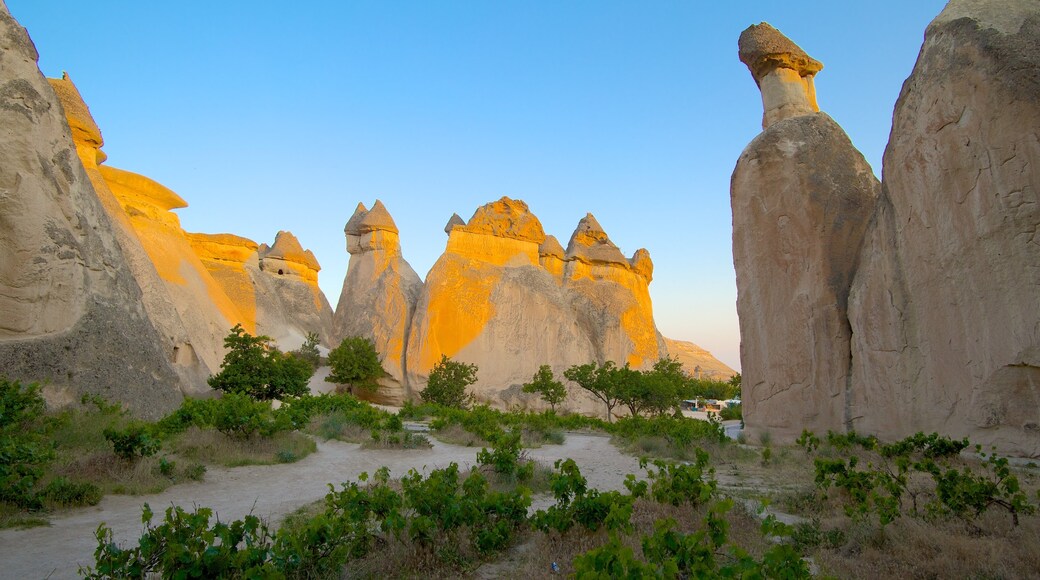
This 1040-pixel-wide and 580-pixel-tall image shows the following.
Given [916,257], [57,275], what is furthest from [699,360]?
[57,275]

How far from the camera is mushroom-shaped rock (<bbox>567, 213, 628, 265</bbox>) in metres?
35.4

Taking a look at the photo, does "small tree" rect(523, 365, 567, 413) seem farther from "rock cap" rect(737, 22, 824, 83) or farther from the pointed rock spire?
"rock cap" rect(737, 22, 824, 83)

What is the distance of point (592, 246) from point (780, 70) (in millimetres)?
22300

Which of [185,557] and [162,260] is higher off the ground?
[162,260]

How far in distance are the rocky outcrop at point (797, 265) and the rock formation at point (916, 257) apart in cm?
3

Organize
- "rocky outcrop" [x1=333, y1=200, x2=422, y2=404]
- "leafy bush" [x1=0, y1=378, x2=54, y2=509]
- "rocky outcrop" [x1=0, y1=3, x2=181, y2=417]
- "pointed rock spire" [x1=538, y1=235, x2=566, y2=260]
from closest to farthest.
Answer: "leafy bush" [x1=0, y1=378, x2=54, y2=509], "rocky outcrop" [x1=0, y1=3, x2=181, y2=417], "rocky outcrop" [x1=333, y1=200, x2=422, y2=404], "pointed rock spire" [x1=538, y1=235, x2=566, y2=260]

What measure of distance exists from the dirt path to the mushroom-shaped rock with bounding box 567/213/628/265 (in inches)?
954

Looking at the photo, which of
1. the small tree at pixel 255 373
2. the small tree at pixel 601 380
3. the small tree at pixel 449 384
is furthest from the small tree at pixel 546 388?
the small tree at pixel 255 373

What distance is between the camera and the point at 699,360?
9906 cm

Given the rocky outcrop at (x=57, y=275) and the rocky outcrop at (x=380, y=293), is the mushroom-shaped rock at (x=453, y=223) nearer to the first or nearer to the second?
the rocky outcrop at (x=380, y=293)

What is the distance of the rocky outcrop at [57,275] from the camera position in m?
8.92

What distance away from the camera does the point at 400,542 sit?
384 cm

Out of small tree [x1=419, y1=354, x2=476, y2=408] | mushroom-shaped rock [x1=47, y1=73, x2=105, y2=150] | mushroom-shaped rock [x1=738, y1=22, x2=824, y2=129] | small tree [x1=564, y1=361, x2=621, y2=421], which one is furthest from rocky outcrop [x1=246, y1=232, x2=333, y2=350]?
mushroom-shaped rock [x1=738, y1=22, x2=824, y2=129]

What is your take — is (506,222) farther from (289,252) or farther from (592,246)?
(289,252)
